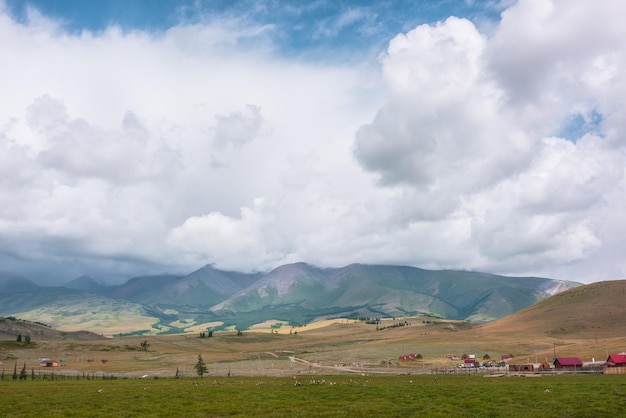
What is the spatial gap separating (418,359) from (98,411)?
172m

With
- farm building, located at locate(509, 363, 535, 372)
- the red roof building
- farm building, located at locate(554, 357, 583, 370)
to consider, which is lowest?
farm building, located at locate(509, 363, 535, 372)

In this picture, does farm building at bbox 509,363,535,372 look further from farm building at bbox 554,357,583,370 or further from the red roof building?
the red roof building

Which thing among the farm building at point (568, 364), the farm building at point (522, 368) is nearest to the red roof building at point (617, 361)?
the farm building at point (568, 364)

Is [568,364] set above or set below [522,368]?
above

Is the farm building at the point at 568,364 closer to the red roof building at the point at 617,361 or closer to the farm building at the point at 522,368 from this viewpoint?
the farm building at the point at 522,368

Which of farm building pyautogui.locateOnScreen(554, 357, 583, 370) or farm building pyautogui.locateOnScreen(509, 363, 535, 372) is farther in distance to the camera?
farm building pyautogui.locateOnScreen(509, 363, 535, 372)

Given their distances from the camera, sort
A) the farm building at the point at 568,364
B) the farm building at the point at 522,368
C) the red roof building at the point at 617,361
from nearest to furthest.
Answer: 1. the red roof building at the point at 617,361
2. the farm building at the point at 568,364
3. the farm building at the point at 522,368

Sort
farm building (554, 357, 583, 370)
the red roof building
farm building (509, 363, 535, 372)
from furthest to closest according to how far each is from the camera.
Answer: farm building (509, 363, 535, 372) → farm building (554, 357, 583, 370) → the red roof building

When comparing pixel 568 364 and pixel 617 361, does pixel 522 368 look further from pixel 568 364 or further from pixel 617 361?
pixel 617 361

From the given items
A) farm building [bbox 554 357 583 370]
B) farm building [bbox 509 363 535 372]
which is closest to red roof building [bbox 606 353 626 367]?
farm building [bbox 554 357 583 370]

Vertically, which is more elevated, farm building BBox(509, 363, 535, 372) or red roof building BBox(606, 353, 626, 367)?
red roof building BBox(606, 353, 626, 367)

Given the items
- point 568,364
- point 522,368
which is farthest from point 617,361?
point 522,368

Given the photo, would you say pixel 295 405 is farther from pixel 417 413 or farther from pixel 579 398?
pixel 579 398

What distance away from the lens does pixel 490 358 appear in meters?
185
